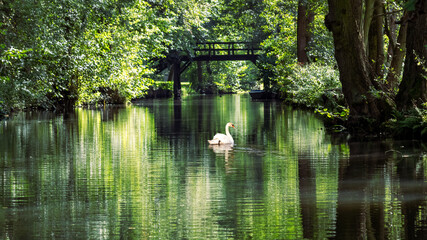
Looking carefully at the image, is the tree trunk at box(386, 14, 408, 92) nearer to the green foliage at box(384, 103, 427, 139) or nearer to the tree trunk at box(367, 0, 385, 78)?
the tree trunk at box(367, 0, 385, 78)

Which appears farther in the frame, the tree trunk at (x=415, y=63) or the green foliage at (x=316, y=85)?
the green foliage at (x=316, y=85)

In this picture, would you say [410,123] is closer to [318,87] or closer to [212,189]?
[212,189]

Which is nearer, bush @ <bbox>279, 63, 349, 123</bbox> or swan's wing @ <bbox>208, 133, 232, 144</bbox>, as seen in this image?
swan's wing @ <bbox>208, 133, 232, 144</bbox>

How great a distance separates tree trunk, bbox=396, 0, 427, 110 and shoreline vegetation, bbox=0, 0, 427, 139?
0.08ft

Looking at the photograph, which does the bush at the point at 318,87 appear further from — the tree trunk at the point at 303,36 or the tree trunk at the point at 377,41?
the tree trunk at the point at 303,36

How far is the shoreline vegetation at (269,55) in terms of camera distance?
18.5 meters

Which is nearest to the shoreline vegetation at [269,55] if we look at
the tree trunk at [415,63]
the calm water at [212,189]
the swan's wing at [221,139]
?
the tree trunk at [415,63]

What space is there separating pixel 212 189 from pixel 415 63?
29.5ft

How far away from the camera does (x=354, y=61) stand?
1895 cm

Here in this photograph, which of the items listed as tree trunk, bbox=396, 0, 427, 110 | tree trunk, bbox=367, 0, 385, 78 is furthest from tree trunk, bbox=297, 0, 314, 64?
tree trunk, bbox=396, 0, 427, 110

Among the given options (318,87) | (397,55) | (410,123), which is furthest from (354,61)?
(318,87)

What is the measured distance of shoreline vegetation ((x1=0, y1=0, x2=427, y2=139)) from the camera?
60.8 feet

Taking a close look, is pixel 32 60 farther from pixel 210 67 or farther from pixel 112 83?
pixel 210 67

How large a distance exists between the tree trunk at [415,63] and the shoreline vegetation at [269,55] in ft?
0.08
